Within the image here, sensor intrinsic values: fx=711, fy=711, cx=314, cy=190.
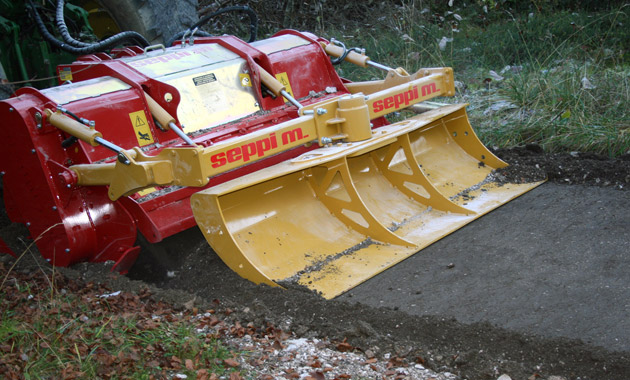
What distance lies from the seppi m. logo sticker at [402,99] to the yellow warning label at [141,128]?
143 cm

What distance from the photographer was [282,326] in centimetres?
340

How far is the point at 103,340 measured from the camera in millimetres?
3049

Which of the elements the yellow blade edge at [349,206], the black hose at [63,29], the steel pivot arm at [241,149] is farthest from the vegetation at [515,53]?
the black hose at [63,29]

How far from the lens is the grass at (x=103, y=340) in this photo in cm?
280

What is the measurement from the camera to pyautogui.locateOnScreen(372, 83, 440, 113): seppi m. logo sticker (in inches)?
181

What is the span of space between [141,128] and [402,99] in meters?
1.72

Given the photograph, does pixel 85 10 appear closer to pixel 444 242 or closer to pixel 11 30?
pixel 11 30

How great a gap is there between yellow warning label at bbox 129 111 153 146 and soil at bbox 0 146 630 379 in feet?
2.08

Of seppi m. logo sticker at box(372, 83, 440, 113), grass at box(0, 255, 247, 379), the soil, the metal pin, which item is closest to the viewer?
grass at box(0, 255, 247, 379)

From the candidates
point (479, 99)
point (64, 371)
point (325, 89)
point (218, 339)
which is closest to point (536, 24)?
point (479, 99)

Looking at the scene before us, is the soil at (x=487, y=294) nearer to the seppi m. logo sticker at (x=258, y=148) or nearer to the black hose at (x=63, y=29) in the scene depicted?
the seppi m. logo sticker at (x=258, y=148)

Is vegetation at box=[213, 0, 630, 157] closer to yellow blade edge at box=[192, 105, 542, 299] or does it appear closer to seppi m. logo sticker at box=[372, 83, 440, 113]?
yellow blade edge at box=[192, 105, 542, 299]

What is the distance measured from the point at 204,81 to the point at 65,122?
115 cm

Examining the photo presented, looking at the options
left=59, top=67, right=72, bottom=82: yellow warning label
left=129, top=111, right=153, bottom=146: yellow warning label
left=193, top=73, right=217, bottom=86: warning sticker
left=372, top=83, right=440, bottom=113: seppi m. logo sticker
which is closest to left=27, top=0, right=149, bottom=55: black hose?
left=59, top=67, right=72, bottom=82: yellow warning label
